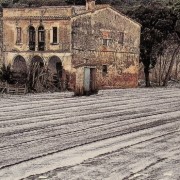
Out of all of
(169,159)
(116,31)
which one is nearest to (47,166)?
(169,159)

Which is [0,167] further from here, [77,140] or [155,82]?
[155,82]

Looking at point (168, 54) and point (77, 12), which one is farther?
point (168, 54)

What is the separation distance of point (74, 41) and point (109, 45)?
4.35 meters

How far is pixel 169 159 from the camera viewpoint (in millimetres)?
11922

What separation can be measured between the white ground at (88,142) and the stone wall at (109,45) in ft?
39.7

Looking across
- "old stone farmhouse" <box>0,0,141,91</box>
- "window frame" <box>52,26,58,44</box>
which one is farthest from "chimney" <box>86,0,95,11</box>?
"window frame" <box>52,26,58,44</box>

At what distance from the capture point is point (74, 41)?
1380 inches

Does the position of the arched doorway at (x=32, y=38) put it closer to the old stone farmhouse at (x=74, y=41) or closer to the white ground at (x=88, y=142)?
the old stone farmhouse at (x=74, y=41)

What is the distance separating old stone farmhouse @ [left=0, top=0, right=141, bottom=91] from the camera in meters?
35.1

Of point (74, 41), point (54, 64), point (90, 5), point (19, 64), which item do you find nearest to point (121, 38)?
point (90, 5)

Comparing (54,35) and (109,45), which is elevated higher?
(54,35)

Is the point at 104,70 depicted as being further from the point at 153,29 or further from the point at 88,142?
the point at 88,142

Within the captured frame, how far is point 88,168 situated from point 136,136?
4.85m

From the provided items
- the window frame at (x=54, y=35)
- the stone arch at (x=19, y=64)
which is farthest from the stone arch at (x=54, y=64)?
the stone arch at (x=19, y=64)
